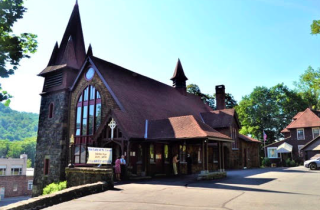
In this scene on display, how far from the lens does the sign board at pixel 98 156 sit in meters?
16.4

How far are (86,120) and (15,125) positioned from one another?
5173 inches

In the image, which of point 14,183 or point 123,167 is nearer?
point 123,167

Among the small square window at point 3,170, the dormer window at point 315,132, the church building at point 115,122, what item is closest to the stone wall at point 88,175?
the church building at point 115,122

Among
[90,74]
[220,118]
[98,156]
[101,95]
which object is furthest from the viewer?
[220,118]

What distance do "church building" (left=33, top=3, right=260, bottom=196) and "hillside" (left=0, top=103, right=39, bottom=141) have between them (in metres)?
120

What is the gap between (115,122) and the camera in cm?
1889

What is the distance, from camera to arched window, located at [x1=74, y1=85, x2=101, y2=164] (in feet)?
76.7

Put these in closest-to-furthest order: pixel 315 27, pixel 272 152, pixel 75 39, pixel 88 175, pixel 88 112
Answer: pixel 88 175 < pixel 315 27 < pixel 88 112 < pixel 75 39 < pixel 272 152

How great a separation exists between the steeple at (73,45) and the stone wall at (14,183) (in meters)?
30.7

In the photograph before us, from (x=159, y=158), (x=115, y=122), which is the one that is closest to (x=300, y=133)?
(x=159, y=158)

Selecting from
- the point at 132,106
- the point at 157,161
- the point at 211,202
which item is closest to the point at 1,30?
the point at 211,202

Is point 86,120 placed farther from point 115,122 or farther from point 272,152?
point 272,152

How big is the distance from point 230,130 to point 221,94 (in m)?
9.26

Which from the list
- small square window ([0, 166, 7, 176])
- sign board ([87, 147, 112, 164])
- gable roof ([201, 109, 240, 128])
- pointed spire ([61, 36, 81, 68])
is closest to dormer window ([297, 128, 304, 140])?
gable roof ([201, 109, 240, 128])
